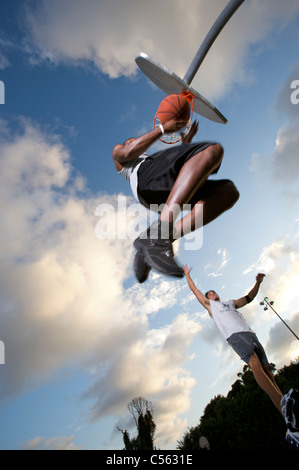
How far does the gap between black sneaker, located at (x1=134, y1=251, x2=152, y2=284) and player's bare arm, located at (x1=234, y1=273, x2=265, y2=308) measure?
4.46m

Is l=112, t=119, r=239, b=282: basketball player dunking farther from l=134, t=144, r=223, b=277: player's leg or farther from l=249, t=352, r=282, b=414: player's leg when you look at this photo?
l=249, t=352, r=282, b=414: player's leg

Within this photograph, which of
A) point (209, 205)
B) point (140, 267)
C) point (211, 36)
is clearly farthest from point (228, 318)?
point (211, 36)

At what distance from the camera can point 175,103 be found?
274cm

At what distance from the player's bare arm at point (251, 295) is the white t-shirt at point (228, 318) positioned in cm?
18

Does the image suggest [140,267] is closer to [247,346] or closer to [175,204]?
[175,204]

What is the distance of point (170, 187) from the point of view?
2709 mm

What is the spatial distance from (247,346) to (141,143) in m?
4.58

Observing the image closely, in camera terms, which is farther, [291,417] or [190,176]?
[291,417]

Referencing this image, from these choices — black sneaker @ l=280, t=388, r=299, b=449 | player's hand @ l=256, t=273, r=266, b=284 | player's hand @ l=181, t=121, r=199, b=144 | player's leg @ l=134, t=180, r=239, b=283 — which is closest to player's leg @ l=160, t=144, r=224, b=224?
player's leg @ l=134, t=180, r=239, b=283

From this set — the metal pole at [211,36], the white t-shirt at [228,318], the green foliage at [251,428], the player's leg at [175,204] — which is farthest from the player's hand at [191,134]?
the green foliage at [251,428]

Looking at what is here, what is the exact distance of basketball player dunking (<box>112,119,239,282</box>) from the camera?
2.35m
